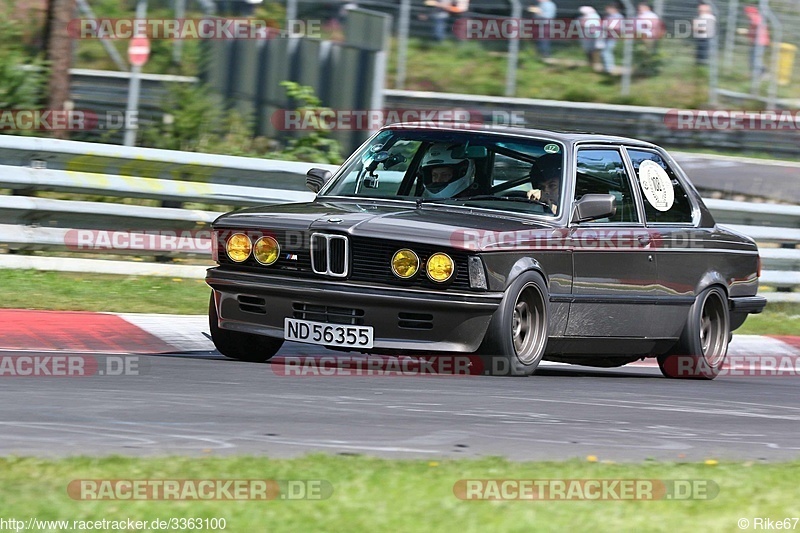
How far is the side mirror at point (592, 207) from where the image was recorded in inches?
Result: 329

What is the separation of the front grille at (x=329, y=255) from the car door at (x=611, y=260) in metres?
1.48

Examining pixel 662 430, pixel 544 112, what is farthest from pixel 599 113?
pixel 662 430

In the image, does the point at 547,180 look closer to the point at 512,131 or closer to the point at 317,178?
the point at 512,131

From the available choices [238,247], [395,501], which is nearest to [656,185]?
[238,247]

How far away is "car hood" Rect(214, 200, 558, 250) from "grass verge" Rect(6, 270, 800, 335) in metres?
2.34

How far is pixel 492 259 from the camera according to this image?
7.51 meters

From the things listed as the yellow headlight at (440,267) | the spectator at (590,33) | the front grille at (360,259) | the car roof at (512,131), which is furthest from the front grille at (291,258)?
the spectator at (590,33)

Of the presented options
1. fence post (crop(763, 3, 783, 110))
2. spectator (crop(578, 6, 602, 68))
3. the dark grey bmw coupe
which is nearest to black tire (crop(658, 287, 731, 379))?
the dark grey bmw coupe

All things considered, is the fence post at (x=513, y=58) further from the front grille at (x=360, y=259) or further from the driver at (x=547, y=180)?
the front grille at (x=360, y=259)

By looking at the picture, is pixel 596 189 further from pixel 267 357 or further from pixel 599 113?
pixel 599 113

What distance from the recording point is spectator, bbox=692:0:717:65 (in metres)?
23.9

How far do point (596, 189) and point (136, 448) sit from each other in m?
4.45

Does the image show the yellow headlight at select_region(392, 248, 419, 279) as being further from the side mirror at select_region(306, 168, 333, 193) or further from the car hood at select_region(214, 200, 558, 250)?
the side mirror at select_region(306, 168, 333, 193)

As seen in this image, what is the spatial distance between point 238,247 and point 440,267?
1.20m
